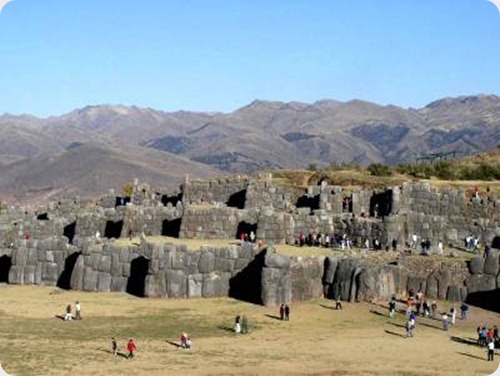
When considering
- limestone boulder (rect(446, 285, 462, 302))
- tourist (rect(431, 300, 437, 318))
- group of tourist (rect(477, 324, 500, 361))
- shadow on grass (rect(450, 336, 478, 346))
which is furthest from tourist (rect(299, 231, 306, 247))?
group of tourist (rect(477, 324, 500, 361))

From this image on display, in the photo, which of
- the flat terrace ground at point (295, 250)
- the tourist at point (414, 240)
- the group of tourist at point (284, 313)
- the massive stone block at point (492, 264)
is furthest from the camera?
the tourist at point (414, 240)

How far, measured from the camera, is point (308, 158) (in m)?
200

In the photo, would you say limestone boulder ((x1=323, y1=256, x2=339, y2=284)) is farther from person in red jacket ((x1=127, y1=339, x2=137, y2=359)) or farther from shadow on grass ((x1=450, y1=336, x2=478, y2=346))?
person in red jacket ((x1=127, y1=339, x2=137, y2=359))

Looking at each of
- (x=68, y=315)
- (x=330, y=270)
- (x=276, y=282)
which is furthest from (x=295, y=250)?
(x=68, y=315)

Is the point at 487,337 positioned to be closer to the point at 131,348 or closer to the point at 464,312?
the point at 464,312

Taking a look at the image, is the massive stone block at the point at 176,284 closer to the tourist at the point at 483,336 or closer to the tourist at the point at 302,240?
the tourist at the point at 302,240

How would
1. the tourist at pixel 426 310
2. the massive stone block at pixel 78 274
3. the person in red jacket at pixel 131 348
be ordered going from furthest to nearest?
the massive stone block at pixel 78 274 < the tourist at pixel 426 310 < the person in red jacket at pixel 131 348

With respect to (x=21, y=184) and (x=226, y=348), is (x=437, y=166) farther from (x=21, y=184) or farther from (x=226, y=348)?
(x=21, y=184)

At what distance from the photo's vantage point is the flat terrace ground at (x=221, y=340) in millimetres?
26719

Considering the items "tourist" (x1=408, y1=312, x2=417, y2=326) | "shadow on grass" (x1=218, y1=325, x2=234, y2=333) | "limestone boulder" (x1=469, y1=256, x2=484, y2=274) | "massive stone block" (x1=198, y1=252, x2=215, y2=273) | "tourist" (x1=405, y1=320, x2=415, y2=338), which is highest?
"limestone boulder" (x1=469, y1=256, x2=484, y2=274)

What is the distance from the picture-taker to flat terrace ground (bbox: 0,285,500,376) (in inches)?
1052

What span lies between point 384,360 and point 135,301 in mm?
13284

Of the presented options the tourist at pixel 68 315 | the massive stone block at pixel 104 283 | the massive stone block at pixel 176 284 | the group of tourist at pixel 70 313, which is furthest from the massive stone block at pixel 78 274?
the tourist at pixel 68 315

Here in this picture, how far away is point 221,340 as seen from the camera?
30703mm
